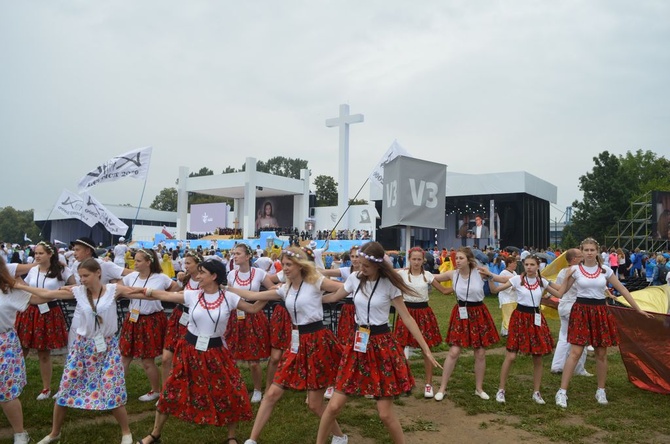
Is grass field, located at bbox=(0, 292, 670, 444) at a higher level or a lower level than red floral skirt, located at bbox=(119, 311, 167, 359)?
lower

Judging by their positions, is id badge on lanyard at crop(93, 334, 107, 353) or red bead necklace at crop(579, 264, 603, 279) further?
red bead necklace at crop(579, 264, 603, 279)

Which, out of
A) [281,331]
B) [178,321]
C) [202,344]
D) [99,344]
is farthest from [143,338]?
[202,344]

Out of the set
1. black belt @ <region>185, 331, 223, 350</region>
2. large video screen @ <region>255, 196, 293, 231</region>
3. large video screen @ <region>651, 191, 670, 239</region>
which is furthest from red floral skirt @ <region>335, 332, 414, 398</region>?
large video screen @ <region>255, 196, 293, 231</region>

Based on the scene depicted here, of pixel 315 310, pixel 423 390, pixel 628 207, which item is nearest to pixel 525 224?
pixel 628 207

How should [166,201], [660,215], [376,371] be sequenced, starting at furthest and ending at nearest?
1. [166,201]
2. [660,215]
3. [376,371]

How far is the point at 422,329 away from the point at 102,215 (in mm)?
15113

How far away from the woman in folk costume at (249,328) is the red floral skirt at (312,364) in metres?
1.34

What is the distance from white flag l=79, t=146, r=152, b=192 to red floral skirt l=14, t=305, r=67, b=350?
12.4 meters

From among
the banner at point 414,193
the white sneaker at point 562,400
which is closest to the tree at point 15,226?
the banner at point 414,193

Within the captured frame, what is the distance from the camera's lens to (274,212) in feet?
153

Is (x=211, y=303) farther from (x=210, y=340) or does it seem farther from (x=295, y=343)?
(x=295, y=343)

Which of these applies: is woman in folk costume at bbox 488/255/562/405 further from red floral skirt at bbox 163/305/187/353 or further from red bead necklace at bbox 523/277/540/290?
red floral skirt at bbox 163/305/187/353

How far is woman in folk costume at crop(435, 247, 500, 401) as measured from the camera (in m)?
6.07

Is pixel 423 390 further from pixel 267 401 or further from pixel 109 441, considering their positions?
pixel 109 441
